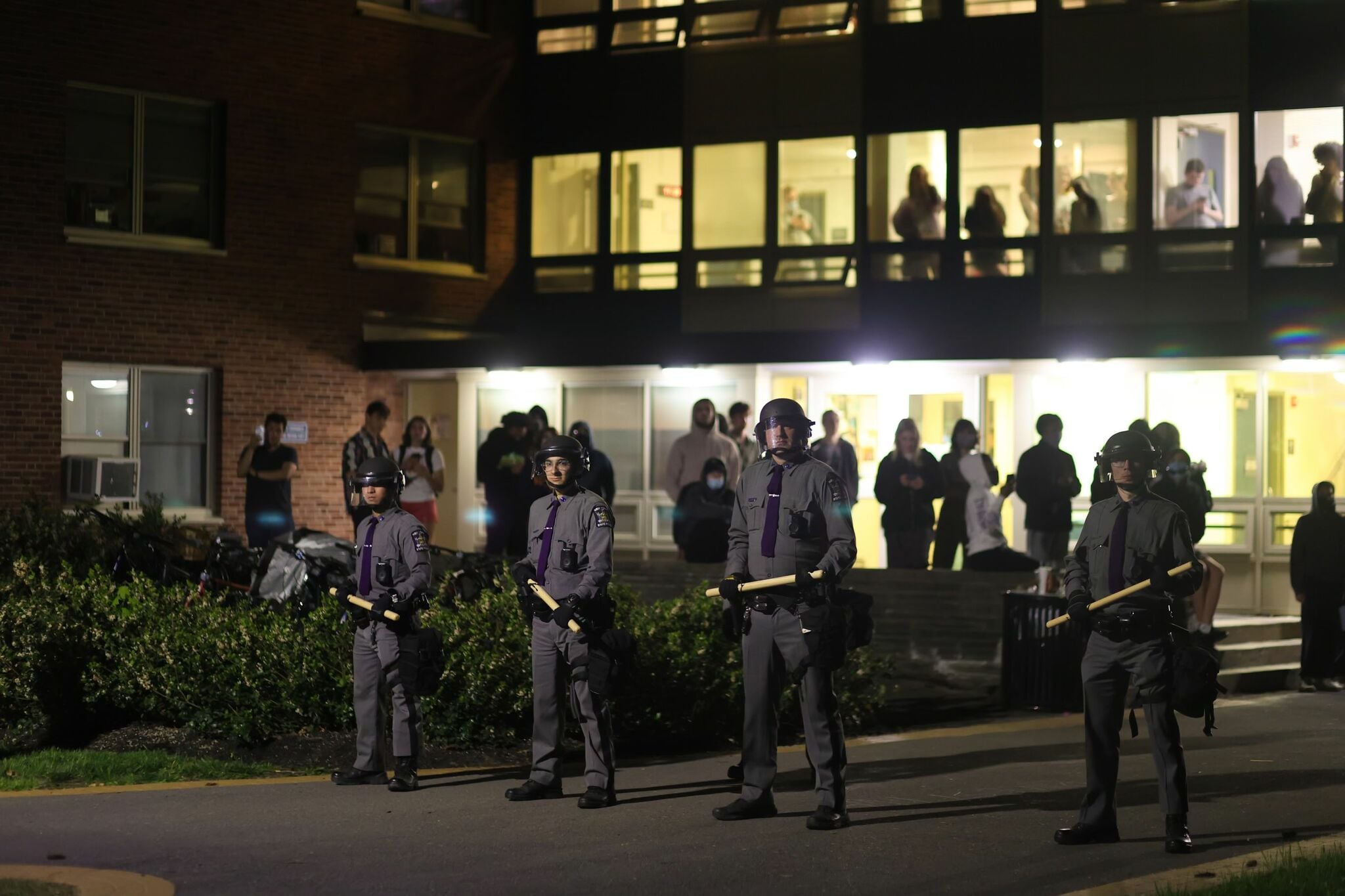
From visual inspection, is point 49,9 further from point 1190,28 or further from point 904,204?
point 1190,28

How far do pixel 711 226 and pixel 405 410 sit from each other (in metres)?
4.65

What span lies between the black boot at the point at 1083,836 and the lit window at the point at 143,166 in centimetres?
1570

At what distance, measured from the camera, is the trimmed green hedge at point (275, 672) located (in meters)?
11.5

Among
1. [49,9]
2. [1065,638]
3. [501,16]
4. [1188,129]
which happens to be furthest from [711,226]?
[1065,638]

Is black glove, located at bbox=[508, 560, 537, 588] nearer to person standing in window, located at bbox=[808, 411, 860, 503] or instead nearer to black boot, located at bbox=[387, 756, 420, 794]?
black boot, located at bbox=[387, 756, 420, 794]

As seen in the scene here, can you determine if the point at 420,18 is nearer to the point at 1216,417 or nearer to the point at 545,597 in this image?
the point at 1216,417

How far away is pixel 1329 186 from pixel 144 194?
1367 cm

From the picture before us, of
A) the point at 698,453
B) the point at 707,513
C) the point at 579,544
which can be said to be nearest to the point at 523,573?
the point at 579,544

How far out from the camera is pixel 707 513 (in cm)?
1783

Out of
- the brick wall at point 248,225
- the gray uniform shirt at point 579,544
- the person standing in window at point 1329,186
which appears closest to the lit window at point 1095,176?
the person standing in window at point 1329,186

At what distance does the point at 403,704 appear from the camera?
10.2 meters

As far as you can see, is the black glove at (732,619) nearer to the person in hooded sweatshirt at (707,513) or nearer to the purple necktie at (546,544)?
the purple necktie at (546,544)

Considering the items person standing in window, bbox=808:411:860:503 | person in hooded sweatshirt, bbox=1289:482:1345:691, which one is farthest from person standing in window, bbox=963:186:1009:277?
person in hooded sweatshirt, bbox=1289:482:1345:691

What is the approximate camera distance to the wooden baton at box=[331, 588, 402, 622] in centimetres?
1017
